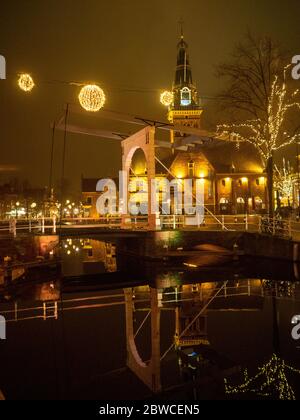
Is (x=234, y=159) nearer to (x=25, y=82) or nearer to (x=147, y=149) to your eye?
(x=147, y=149)

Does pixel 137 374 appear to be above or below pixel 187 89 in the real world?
below

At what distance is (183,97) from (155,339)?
2222 inches

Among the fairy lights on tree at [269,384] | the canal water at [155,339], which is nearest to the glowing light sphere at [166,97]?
the canal water at [155,339]

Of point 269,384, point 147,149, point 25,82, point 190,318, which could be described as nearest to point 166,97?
Answer: point 147,149

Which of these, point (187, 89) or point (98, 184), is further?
point (98, 184)

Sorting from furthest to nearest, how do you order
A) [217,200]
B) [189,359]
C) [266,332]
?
[217,200] → [266,332] → [189,359]

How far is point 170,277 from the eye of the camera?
1406 centimetres

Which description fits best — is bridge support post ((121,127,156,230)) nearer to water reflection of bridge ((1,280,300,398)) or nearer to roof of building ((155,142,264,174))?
water reflection of bridge ((1,280,300,398))

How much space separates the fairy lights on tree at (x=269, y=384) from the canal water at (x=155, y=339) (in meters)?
0.01

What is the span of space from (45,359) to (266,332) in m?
4.11

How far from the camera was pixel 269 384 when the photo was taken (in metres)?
4.75

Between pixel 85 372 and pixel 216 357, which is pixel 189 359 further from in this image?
pixel 85 372

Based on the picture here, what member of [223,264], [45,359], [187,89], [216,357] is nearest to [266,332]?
[216,357]

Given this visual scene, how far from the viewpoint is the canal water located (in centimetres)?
476
